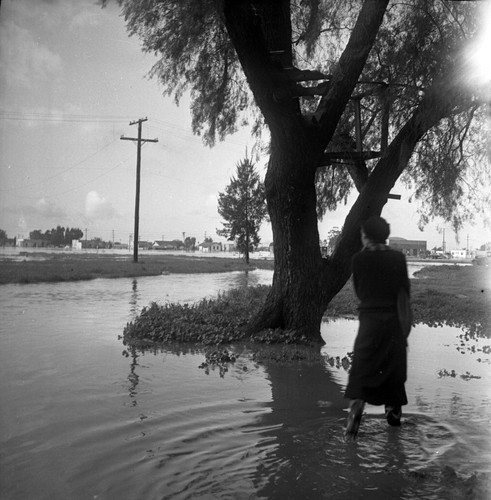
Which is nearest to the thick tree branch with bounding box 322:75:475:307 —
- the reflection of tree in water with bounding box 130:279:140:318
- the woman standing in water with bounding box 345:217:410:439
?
the woman standing in water with bounding box 345:217:410:439

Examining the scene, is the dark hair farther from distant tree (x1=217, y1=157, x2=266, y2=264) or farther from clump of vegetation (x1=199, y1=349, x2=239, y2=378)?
distant tree (x1=217, y1=157, x2=266, y2=264)

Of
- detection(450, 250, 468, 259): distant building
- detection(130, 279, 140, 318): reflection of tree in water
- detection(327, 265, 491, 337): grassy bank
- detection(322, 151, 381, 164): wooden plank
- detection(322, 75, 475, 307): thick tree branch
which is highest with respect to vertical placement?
detection(322, 151, 381, 164): wooden plank

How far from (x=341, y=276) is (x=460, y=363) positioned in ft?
6.51

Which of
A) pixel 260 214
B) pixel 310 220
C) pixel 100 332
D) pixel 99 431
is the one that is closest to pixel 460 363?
pixel 310 220

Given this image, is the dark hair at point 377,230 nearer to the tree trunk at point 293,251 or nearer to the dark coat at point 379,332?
the dark coat at point 379,332

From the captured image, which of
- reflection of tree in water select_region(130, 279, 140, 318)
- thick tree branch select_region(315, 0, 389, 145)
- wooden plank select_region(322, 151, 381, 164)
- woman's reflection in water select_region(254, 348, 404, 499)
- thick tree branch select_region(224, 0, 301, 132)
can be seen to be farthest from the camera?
reflection of tree in water select_region(130, 279, 140, 318)

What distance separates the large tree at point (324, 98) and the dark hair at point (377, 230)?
2.44 feet

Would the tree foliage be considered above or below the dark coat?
above

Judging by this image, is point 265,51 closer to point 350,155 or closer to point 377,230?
point 350,155

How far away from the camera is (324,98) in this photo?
21.1 ft

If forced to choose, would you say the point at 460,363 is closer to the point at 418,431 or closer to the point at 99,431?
the point at 418,431

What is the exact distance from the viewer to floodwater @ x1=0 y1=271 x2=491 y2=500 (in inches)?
116

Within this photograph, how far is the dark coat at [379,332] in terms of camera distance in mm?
2494

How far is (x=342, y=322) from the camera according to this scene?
1070 cm
